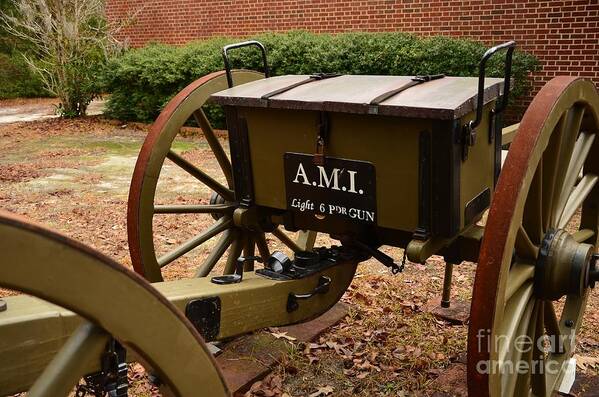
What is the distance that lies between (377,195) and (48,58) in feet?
36.5

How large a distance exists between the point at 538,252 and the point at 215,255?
162 cm

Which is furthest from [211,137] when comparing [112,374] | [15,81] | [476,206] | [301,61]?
[15,81]

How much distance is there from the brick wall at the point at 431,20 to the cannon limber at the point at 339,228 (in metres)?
5.32

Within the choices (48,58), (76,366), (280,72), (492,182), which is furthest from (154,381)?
(48,58)

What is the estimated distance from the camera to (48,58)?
11.9 metres

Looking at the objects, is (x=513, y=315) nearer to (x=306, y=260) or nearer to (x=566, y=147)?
(x=566, y=147)

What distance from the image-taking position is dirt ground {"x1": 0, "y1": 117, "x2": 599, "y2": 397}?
120 inches

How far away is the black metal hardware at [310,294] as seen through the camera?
2.46 m

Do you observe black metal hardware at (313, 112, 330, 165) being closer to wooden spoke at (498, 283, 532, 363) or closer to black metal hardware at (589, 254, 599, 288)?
wooden spoke at (498, 283, 532, 363)

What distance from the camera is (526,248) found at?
223 cm

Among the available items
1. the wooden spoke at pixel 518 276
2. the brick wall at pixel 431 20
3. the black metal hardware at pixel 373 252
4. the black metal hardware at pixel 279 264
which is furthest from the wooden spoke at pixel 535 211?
the brick wall at pixel 431 20

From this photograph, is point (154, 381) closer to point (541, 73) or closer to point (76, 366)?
point (76, 366)

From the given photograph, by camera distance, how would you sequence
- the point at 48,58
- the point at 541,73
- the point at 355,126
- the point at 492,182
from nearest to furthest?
the point at 355,126
the point at 492,182
the point at 541,73
the point at 48,58

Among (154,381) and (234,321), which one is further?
(234,321)
